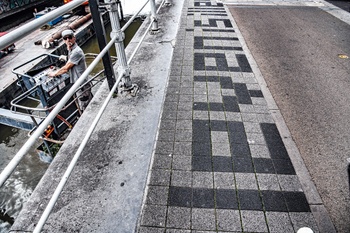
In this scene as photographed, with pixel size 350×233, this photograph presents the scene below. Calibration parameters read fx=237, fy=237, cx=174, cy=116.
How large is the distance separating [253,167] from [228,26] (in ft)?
19.3

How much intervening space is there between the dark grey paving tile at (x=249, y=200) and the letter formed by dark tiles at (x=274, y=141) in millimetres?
670

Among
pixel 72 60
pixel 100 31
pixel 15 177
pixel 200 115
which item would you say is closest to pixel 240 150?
pixel 200 115

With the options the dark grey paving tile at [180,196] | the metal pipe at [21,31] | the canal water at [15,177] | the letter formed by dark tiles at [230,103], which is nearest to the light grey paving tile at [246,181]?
the dark grey paving tile at [180,196]

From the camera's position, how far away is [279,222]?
89.5 inches

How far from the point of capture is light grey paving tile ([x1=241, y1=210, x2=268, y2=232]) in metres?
2.22

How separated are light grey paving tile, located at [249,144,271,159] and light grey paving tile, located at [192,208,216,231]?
1018 mm

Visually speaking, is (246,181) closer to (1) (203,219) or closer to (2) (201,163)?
(2) (201,163)

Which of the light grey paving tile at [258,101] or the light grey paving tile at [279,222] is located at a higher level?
the light grey paving tile at [258,101]

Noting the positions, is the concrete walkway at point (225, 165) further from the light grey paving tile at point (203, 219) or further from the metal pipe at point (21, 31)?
the metal pipe at point (21, 31)

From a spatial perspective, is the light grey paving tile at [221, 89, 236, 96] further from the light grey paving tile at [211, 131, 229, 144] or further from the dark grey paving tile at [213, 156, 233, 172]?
the dark grey paving tile at [213, 156, 233, 172]

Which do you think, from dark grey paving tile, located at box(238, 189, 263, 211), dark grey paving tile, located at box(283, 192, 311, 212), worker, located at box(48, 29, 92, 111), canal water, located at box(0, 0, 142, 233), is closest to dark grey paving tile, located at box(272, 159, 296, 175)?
dark grey paving tile, located at box(283, 192, 311, 212)

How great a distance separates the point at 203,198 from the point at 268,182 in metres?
0.78

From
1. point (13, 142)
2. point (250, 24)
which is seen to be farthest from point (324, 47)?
point (13, 142)

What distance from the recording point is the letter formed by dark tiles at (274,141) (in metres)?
3.02
